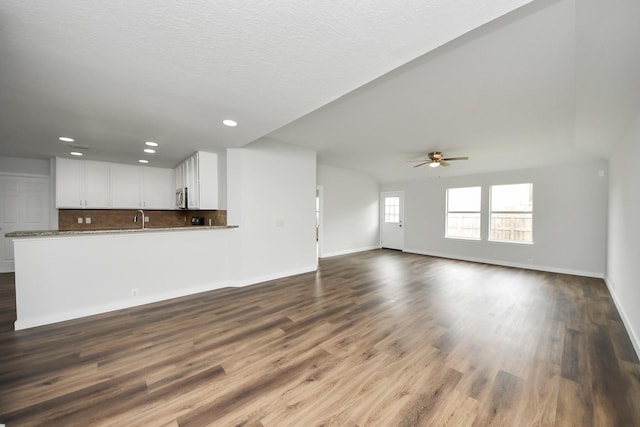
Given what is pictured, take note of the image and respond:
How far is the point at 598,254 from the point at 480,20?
6.05m

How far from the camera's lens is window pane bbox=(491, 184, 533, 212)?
5547 millimetres

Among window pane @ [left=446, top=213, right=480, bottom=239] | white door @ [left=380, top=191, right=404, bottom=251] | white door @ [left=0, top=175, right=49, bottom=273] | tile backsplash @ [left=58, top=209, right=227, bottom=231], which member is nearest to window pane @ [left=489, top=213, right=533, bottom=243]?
window pane @ [left=446, top=213, right=480, bottom=239]

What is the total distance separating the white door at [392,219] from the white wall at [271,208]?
392 centimetres

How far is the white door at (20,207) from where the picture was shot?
4859 mm

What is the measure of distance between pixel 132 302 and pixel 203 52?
11.2 feet

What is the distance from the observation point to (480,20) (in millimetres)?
1332

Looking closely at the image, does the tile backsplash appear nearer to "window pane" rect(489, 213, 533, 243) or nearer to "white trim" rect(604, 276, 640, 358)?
"white trim" rect(604, 276, 640, 358)

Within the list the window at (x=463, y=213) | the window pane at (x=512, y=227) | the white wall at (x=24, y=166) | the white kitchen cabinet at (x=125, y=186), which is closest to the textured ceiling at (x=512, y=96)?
the window pane at (x=512, y=227)

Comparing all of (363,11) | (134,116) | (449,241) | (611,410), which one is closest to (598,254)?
(449,241)

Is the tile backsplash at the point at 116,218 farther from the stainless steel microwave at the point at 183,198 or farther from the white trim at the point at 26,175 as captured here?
the white trim at the point at 26,175

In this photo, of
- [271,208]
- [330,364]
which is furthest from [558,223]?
[271,208]

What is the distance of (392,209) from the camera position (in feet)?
27.1

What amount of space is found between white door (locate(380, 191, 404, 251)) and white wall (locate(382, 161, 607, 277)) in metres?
1.55

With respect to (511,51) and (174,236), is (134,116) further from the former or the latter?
(511,51)
